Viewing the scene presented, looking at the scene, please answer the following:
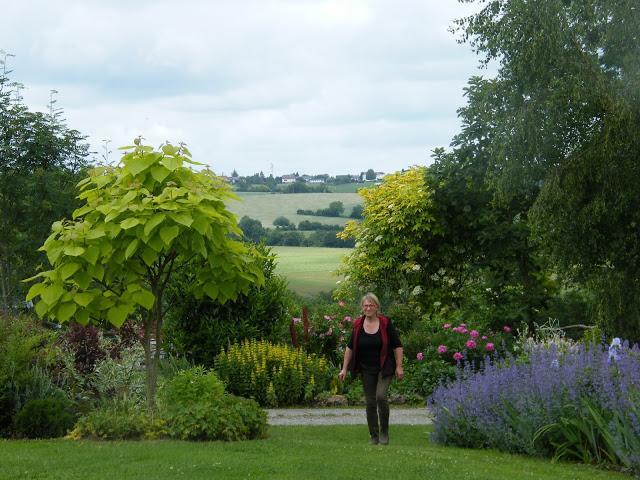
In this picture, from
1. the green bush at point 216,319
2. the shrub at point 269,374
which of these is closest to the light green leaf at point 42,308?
the shrub at point 269,374

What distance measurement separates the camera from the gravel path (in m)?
12.6

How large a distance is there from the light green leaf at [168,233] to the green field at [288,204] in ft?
110

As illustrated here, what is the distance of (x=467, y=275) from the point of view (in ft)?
73.1

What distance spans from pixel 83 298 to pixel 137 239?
1016 millimetres

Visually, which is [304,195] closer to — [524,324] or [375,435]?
[524,324]

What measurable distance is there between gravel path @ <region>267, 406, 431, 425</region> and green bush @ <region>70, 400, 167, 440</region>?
2.55 metres

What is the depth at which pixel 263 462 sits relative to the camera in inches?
324

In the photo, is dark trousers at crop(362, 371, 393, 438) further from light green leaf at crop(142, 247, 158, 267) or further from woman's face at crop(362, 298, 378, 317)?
light green leaf at crop(142, 247, 158, 267)

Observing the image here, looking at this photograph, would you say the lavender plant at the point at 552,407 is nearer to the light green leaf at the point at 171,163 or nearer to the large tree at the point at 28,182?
the light green leaf at the point at 171,163

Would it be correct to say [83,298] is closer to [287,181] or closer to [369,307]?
[369,307]

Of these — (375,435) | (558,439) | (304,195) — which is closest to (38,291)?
(375,435)

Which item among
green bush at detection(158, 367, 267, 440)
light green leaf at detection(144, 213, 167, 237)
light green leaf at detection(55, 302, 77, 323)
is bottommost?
green bush at detection(158, 367, 267, 440)

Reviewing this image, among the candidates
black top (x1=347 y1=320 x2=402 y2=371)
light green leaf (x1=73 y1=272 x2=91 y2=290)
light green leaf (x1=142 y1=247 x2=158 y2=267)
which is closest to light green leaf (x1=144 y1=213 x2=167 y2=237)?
light green leaf (x1=142 y1=247 x2=158 y2=267)

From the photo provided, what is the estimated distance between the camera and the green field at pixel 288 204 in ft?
145
